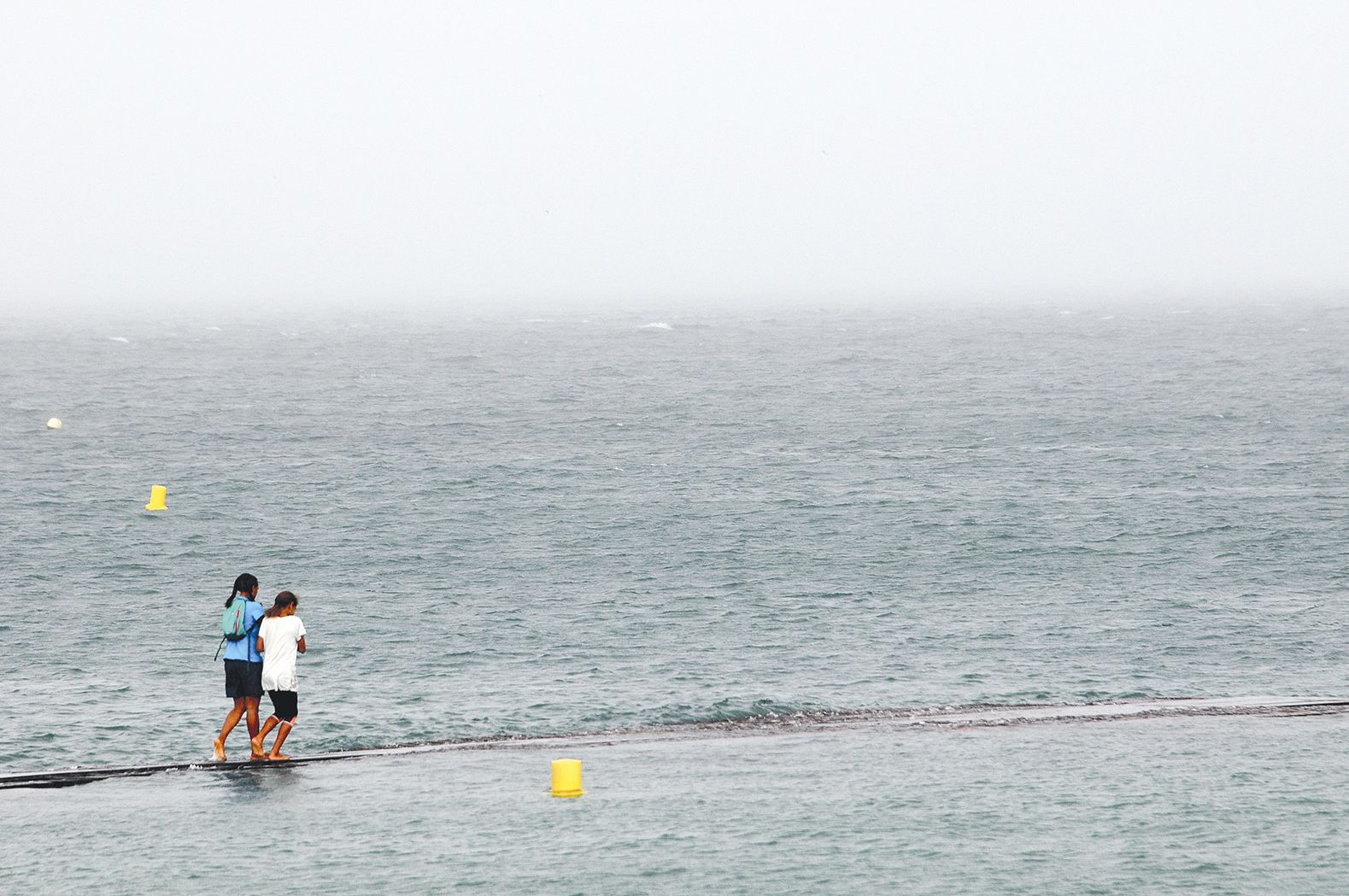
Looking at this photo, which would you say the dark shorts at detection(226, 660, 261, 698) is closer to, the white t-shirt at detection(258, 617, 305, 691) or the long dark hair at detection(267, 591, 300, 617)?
the white t-shirt at detection(258, 617, 305, 691)

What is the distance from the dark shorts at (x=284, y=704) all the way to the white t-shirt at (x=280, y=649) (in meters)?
0.11

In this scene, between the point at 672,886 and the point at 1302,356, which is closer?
the point at 672,886

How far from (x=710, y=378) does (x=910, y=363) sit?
722 inches

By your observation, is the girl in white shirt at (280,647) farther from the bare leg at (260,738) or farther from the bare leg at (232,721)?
the bare leg at (260,738)

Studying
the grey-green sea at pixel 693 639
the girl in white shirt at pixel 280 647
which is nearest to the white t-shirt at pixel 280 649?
the girl in white shirt at pixel 280 647

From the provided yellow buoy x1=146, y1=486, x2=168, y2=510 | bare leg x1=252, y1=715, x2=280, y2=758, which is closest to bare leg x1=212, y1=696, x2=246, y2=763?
bare leg x1=252, y1=715, x2=280, y2=758

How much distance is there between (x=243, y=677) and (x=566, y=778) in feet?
14.1

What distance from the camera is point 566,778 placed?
58.5 feet

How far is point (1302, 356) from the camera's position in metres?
108

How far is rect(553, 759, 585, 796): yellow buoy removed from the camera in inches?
702

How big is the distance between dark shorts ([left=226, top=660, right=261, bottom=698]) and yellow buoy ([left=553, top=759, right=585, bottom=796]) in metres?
4.00

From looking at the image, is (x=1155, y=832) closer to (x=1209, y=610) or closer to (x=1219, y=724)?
(x=1219, y=724)

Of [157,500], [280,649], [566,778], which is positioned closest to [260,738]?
[280,649]

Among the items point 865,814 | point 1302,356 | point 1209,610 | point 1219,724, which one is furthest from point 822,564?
point 1302,356
